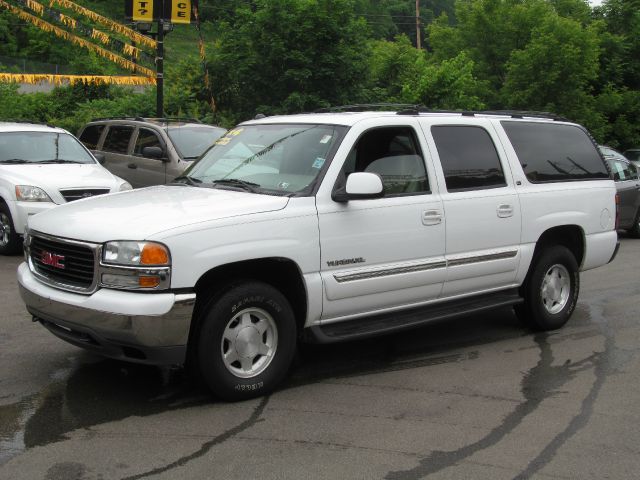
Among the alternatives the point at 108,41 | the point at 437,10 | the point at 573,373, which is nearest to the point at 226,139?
the point at 573,373

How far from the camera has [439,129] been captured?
643 centimetres

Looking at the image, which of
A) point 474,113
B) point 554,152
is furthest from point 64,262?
point 554,152

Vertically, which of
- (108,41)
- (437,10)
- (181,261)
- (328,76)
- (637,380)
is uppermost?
(437,10)

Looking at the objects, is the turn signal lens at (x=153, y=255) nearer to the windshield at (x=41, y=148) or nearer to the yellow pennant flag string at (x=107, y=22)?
the windshield at (x=41, y=148)

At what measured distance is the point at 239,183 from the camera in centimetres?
584

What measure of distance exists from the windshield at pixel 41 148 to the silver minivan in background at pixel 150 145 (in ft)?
1.61

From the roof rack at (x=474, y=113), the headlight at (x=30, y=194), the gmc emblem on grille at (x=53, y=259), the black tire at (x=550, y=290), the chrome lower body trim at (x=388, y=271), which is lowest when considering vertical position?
the black tire at (x=550, y=290)

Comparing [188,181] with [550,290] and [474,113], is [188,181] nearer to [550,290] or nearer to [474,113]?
[474,113]

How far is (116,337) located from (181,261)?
60 cm

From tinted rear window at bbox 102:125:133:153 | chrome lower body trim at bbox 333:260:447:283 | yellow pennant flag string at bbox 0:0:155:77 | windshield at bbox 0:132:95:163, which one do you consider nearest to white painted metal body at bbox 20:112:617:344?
chrome lower body trim at bbox 333:260:447:283

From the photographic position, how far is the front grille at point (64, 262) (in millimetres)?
5020

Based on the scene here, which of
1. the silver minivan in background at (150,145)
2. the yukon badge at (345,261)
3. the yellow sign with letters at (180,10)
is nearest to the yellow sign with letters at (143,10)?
the yellow sign with letters at (180,10)

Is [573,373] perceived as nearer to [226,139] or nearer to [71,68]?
[226,139]

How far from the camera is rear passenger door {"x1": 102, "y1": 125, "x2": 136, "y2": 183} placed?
13.5 m
